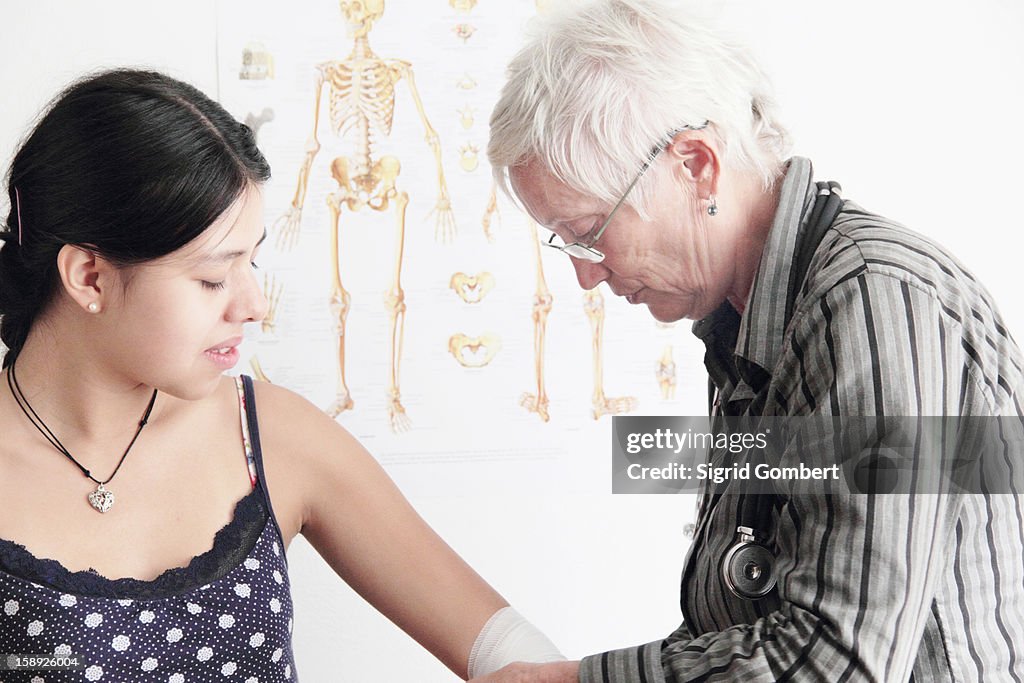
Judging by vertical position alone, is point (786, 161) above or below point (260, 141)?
below

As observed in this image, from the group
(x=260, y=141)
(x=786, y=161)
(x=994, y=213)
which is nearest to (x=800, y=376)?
(x=786, y=161)

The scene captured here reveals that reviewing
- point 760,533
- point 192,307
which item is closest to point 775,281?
point 760,533

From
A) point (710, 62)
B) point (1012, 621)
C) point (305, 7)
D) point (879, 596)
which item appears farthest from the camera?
point (305, 7)

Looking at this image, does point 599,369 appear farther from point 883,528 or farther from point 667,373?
point 883,528

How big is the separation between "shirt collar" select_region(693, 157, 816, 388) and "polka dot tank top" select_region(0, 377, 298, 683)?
745 millimetres

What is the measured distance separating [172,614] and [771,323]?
33.8 inches

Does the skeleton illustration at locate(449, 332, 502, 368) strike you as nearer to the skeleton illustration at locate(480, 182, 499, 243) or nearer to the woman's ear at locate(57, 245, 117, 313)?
the skeleton illustration at locate(480, 182, 499, 243)

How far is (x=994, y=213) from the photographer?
205cm

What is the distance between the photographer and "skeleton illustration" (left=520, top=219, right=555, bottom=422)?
1.92 meters

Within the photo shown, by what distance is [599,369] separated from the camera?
77.2 inches

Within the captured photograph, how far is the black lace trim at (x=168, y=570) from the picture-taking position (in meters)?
1.25

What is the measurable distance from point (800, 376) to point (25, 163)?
3.26ft

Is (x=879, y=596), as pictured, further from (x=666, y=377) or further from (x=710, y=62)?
(x=666, y=377)

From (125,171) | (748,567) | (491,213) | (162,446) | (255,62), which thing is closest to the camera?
(748,567)
